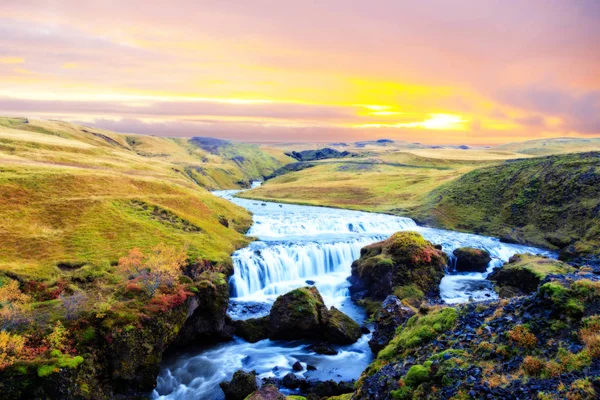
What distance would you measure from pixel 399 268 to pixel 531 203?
69.3m

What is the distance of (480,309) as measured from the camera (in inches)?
939

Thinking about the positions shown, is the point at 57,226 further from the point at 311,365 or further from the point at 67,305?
the point at 311,365

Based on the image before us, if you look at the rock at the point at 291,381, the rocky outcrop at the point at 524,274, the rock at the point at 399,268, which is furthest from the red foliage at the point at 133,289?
the rocky outcrop at the point at 524,274

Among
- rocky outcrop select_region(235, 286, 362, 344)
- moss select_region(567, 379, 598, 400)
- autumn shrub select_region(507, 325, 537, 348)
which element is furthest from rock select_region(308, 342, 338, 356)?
moss select_region(567, 379, 598, 400)

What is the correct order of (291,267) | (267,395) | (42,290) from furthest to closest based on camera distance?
(291,267)
(42,290)
(267,395)

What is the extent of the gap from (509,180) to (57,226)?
408 ft

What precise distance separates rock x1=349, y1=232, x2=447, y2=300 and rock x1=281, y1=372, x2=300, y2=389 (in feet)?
75.9

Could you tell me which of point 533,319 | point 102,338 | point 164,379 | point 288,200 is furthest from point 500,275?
point 288,200

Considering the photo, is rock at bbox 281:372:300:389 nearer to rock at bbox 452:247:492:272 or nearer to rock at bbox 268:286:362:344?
rock at bbox 268:286:362:344

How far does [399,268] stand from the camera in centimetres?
5700

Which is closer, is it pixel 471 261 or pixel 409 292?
pixel 409 292

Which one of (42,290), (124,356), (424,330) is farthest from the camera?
(42,290)

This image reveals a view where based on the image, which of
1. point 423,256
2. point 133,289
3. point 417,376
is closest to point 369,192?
point 423,256

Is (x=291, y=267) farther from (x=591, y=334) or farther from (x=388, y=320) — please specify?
(x=591, y=334)
